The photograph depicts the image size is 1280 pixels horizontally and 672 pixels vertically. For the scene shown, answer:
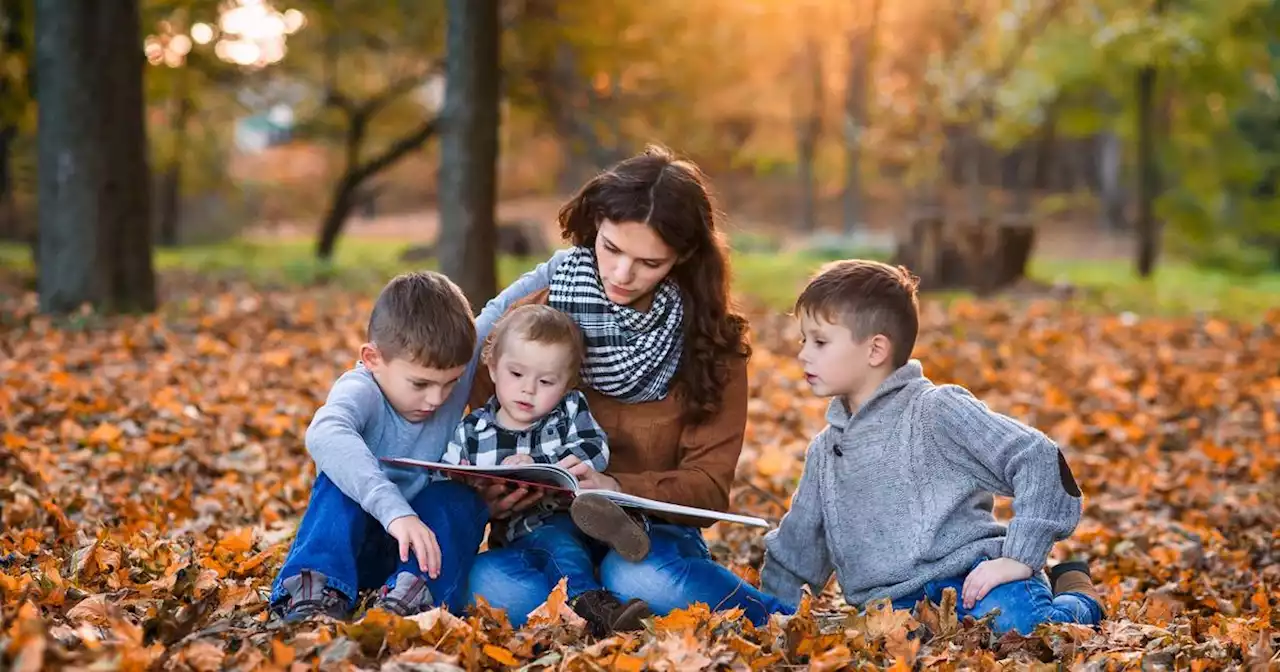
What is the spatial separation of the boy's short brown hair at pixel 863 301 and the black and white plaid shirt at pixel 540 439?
675mm

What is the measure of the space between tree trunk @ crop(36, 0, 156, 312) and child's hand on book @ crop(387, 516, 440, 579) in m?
6.89

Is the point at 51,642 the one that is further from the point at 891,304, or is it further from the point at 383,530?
the point at 891,304

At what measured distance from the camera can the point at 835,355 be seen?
344 cm

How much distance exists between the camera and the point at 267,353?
7.94 meters

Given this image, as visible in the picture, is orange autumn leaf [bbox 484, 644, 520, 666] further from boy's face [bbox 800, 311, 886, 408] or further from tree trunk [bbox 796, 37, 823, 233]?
tree trunk [bbox 796, 37, 823, 233]

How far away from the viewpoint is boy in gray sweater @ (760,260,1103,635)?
10.7 feet

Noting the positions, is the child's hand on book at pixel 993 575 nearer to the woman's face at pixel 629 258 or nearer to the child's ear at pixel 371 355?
the woman's face at pixel 629 258

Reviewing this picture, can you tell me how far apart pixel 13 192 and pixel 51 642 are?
1956 centimetres

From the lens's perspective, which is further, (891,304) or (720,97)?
(720,97)

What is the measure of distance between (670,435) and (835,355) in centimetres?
57

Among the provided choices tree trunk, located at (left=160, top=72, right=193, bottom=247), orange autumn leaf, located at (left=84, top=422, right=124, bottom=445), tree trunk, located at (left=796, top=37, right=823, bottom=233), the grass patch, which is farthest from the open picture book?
tree trunk, located at (left=796, top=37, right=823, bottom=233)

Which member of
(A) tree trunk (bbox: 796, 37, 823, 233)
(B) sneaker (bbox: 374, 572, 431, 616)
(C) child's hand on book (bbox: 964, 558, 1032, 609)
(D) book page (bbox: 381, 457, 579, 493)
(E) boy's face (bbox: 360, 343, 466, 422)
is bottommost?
(B) sneaker (bbox: 374, 572, 431, 616)

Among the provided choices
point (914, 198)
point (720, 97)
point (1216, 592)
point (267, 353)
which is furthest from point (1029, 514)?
point (914, 198)

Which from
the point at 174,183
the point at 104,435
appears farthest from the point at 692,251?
the point at 174,183
